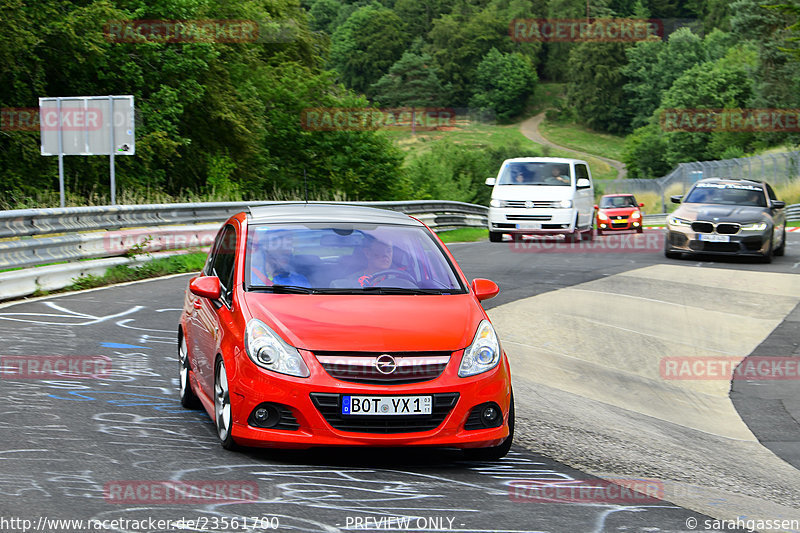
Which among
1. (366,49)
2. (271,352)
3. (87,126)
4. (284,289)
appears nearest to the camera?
(271,352)

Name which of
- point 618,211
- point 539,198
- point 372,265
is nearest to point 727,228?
point 539,198

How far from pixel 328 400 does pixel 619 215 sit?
3210 centimetres

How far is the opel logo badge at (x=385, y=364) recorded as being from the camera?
18.0 feet

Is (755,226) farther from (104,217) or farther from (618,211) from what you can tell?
(618,211)

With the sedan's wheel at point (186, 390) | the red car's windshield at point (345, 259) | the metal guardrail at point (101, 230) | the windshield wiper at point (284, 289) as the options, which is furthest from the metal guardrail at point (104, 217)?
the windshield wiper at point (284, 289)

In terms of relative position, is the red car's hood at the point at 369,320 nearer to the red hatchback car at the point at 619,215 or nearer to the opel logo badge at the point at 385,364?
the opel logo badge at the point at 385,364

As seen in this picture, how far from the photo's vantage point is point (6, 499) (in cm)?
463

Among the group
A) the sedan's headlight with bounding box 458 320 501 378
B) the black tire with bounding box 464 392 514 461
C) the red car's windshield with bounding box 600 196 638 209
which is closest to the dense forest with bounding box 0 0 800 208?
the sedan's headlight with bounding box 458 320 501 378

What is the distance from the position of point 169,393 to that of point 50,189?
23.1m

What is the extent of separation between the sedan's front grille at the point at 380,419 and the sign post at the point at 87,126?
1444cm

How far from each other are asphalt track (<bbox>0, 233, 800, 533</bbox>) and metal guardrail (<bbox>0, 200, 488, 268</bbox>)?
4.03 m

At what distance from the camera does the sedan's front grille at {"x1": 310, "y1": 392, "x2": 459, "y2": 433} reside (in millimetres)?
5469

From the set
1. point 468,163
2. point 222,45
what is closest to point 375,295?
point 222,45

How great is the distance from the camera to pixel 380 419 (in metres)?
5.49
